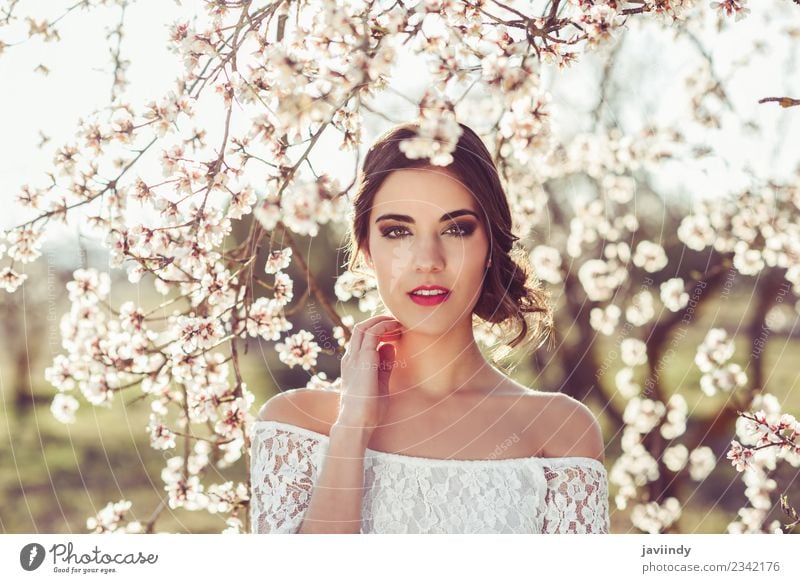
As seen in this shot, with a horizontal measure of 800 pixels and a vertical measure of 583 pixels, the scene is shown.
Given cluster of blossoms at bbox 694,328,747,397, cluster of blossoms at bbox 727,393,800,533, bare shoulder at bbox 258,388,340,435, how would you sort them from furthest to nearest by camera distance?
cluster of blossoms at bbox 694,328,747,397 → cluster of blossoms at bbox 727,393,800,533 → bare shoulder at bbox 258,388,340,435

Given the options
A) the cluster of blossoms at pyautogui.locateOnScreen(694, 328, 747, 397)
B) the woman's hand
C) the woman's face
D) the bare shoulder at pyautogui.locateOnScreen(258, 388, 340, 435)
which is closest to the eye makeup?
the woman's face

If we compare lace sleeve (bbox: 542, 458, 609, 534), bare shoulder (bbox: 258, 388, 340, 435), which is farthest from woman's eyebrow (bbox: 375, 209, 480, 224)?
lace sleeve (bbox: 542, 458, 609, 534)

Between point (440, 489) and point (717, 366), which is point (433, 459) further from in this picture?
point (717, 366)

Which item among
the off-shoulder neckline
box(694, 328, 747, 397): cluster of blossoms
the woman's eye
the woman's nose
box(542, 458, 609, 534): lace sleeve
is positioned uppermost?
the woman's eye

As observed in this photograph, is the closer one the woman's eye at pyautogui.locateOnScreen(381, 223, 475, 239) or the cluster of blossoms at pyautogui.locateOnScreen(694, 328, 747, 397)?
the woman's eye at pyautogui.locateOnScreen(381, 223, 475, 239)

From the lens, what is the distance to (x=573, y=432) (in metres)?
1.23

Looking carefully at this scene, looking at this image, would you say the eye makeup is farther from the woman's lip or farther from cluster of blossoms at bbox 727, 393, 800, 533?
cluster of blossoms at bbox 727, 393, 800, 533

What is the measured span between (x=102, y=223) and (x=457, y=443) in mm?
592

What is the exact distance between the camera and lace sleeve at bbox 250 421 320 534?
1.15 m

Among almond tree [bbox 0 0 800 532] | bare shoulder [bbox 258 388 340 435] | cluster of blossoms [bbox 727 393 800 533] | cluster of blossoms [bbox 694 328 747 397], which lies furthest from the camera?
cluster of blossoms [bbox 694 328 747 397]

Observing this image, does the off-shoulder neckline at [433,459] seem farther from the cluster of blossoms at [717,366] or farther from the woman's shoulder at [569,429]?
the cluster of blossoms at [717,366]

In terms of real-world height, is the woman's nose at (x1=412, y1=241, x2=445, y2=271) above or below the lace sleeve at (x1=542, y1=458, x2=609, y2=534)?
above

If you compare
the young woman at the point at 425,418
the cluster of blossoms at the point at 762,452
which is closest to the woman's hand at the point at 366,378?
the young woman at the point at 425,418
